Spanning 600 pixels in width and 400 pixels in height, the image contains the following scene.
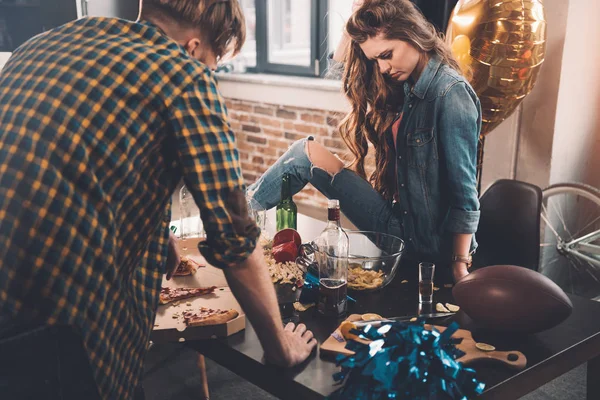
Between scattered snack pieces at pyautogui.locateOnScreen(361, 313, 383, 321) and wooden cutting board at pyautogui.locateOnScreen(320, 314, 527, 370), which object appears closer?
wooden cutting board at pyautogui.locateOnScreen(320, 314, 527, 370)

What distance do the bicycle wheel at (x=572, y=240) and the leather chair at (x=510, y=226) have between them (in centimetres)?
84

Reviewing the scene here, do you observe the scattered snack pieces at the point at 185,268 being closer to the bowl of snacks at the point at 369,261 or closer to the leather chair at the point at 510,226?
the bowl of snacks at the point at 369,261

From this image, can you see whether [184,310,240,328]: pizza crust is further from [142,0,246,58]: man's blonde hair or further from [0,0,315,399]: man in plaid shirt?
[142,0,246,58]: man's blonde hair

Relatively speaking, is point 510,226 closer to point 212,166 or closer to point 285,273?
point 285,273

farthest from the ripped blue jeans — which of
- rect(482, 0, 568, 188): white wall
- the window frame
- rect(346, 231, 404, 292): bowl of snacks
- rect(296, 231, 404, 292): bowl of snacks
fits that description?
the window frame

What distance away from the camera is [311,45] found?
4.38 m

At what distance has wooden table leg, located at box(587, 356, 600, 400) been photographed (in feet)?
4.66

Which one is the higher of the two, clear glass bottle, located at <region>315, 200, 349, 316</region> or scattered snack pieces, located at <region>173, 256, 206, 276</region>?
clear glass bottle, located at <region>315, 200, 349, 316</region>

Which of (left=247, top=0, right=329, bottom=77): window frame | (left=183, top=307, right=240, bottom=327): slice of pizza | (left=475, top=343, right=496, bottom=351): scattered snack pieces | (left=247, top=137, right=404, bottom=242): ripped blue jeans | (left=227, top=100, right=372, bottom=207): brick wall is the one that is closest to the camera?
(left=475, top=343, right=496, bottom=351): scattered snack pieces

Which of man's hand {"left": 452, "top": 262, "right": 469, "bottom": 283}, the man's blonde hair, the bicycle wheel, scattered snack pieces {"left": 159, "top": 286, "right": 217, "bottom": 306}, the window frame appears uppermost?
the man's blonde hair

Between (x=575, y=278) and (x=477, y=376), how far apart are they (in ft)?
7.68

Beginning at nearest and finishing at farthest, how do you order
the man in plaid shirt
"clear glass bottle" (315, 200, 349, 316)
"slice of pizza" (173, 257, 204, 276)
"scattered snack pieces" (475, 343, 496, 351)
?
the man in plaid shirt < "scattered snack pieces" (475, 343, 496, 351) < "clear glass bottle" (315, 200, 349, 316) < "slice of pizza" (173, 257, 204, 276)

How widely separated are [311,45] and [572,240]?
216cm

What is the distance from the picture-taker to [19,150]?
971 mm
